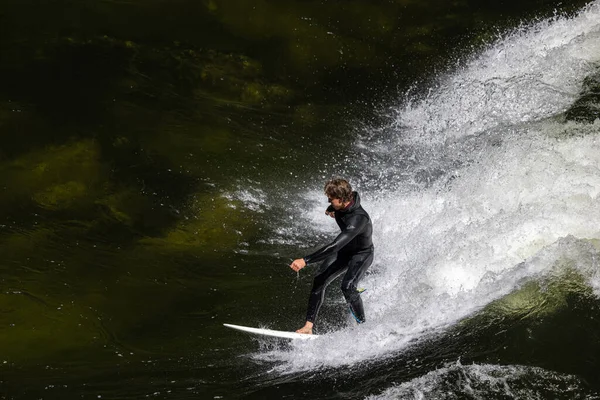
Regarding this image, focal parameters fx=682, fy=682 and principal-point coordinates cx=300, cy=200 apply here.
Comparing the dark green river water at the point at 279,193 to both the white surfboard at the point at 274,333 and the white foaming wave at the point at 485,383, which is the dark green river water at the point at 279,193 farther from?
the white surfboard at the point at 274,333

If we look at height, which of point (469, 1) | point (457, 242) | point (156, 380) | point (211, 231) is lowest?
point (156, 380)

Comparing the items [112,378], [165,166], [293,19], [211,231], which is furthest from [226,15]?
[112,378]

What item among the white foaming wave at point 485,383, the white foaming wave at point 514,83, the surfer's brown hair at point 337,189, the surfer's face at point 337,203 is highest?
the white foaming wave at point 514,83

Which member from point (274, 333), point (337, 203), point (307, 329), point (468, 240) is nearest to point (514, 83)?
point (468, 240)

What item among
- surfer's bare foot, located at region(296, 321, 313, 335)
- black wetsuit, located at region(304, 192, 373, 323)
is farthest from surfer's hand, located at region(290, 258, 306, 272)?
surfer's bare foot, located at region(296, 321, 313, 335)

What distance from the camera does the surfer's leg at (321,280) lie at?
23.3 ft

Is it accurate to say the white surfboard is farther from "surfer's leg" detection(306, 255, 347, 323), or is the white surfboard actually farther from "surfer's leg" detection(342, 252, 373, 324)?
"surfer's leg" detection(342, 252, 373, 324)

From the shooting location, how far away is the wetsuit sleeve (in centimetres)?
651

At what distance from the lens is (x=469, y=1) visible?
14070 millimetres

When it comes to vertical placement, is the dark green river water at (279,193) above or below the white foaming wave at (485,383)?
above

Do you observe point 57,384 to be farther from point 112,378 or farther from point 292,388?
point 292,388

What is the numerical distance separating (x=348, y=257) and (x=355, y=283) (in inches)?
11.1

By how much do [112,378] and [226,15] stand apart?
8.60 m

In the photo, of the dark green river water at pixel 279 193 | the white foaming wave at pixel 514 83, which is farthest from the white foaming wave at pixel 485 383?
the white foaming wave at pixel 514 83
